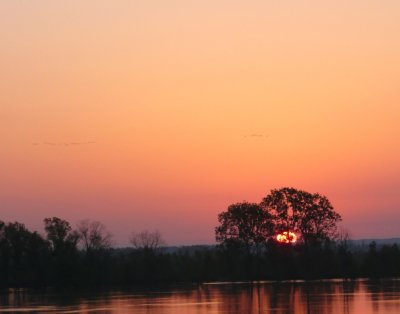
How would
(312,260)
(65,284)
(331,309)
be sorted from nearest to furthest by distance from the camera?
(331,309) < (312,260) < (65,284)

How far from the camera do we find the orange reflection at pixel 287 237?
10394cm

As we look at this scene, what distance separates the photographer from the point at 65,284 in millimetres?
110500

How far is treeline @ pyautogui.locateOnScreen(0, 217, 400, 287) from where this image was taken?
104562mm

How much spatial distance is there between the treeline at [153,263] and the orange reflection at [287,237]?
27.2 inches

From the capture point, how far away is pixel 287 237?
4107 inches

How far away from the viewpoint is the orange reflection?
103938mm

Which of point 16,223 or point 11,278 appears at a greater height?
point 16,223

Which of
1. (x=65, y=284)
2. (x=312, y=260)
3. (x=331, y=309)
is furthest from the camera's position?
(x=65, y=284)

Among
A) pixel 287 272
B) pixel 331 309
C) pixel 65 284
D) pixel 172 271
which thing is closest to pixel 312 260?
pixel 287 272

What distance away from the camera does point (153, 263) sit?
115375 millimetres

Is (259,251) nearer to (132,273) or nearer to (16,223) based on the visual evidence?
(132,273)

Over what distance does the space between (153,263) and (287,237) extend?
20235 millimetres

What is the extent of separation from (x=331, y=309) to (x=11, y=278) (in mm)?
73822

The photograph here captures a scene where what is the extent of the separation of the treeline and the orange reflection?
2.27 ft
